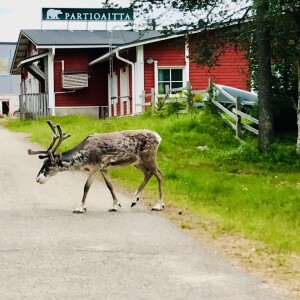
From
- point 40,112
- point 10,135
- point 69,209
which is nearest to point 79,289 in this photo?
point 69,209

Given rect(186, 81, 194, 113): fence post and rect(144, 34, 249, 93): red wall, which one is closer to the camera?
rect(186, 81, 194, 113): fence post

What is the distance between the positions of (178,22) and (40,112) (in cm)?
2025

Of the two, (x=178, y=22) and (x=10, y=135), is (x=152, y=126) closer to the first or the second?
(x=178, y=22)

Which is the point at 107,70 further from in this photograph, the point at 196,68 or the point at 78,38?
the point at 196,68

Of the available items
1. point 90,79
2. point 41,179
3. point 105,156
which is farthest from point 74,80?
point 105,156

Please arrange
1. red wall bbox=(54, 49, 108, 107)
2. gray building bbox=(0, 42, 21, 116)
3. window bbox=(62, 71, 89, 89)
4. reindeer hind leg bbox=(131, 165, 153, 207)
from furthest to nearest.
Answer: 1. gray building bbox=(0, 42, 21, 116)
2. red wall bbox=(54, 49, 108, 107)
3. window bbox=(62, 71, 89, 89)
4. reindeer hind leg bbox=(131, 165, 153, 207)

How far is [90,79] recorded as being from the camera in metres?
39.5

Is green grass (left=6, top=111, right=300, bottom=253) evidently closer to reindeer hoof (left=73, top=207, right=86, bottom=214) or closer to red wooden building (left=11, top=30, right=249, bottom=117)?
reindeer hoof (left=73, top=207, right=86, bottom=214)

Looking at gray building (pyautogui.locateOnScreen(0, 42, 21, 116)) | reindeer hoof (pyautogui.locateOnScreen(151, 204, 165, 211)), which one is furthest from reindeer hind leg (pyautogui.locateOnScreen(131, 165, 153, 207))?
gray building (pyautogui.locateOnScreen(0, 42, 21, 116))

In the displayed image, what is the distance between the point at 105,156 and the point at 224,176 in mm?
5306

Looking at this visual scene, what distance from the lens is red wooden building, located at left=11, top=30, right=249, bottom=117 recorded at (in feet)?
113

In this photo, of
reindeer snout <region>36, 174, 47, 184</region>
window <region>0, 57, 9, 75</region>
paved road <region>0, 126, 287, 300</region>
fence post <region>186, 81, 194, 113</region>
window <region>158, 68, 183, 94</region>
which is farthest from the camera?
window <region>0, 57, 9, 75</region>

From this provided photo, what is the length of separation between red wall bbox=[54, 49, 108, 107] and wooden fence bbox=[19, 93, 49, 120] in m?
0.65

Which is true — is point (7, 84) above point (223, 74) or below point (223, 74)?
below
